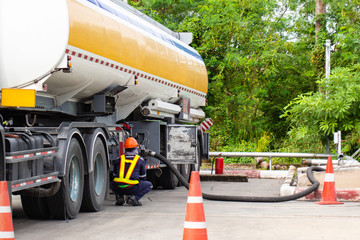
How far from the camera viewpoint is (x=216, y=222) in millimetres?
9828

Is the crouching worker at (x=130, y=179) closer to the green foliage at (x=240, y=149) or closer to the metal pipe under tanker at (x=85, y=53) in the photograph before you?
the metal pipe under tanker at (x=85, y=53)

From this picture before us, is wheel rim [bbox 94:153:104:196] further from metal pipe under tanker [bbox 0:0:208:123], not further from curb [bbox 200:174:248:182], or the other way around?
curb [bbox 200:174:248:182]

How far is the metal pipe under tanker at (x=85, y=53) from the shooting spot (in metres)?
9.57

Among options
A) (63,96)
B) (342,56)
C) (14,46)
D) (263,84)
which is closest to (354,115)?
(342,56)

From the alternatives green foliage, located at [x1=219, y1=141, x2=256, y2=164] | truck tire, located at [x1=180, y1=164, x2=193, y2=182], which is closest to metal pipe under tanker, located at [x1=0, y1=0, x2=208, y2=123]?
truck tire, located at [x1=180, y1=164, x2=193, y2=182]

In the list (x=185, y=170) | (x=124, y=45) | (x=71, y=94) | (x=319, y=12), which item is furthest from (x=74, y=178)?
(x=319, y=12)

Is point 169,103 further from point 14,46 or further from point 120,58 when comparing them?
point 14,46

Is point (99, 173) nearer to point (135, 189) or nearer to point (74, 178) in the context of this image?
point (135, 189)

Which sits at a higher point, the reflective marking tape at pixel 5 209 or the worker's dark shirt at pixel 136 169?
the worker's dark shirt at pixel 136 169

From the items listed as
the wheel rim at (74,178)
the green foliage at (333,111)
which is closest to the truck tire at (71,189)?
the wheel rim at (74,178)

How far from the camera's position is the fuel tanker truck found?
932 centimetres

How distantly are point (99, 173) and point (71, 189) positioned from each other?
1480mm

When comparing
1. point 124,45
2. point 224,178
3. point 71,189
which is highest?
point 124,45

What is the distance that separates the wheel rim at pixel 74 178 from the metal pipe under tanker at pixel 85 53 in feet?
3.63
